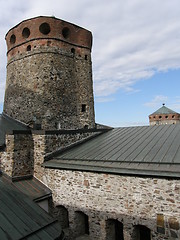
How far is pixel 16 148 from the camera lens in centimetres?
803

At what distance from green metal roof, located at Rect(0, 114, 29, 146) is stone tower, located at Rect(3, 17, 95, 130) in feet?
1.12

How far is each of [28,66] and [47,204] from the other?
269 inches

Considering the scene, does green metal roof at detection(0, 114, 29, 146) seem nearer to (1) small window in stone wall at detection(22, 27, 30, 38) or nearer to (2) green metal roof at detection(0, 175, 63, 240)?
(2) green metal roof at detection(0, 175, 63, 240)

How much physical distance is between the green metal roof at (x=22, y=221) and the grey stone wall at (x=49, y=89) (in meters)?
4.77

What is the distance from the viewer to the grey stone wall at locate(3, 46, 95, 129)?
10.5m

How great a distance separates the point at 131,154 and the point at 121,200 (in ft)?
4.99

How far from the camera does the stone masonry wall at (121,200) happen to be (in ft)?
17.8

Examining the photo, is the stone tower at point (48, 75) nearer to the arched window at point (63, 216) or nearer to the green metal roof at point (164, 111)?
the arched window at point (63, 216)

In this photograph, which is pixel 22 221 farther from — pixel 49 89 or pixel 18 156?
pixel 49 89

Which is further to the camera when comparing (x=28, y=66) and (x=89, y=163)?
(x=28, y=66)

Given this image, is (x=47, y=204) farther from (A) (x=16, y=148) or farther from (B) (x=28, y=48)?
(B) (x=28, y=48)

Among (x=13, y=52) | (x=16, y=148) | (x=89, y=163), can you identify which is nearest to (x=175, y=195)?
(x=89, y=163)

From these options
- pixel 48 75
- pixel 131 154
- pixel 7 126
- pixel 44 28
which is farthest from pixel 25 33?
pixel 131 154

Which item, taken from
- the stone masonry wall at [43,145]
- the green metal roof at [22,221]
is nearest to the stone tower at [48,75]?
the stone masonry wall at [43,145]
